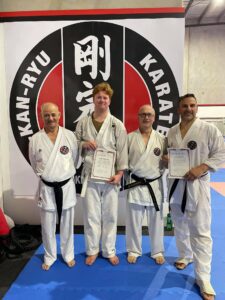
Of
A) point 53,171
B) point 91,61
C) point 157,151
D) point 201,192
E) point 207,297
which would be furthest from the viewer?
point 91,61

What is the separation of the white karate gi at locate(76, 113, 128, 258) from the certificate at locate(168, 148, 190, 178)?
1.47ft

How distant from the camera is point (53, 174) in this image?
2578 mm

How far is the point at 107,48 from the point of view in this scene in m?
3.33

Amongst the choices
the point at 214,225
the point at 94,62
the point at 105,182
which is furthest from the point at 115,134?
the point at 214,225

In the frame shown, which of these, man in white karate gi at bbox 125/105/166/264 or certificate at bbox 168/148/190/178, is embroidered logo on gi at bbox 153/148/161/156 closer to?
man in white karate gi at bbox 125/105/166/264

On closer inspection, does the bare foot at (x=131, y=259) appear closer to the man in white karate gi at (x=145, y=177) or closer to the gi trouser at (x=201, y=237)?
the man in white karate gi at (x=145, y=177)

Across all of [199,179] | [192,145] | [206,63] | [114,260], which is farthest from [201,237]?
[206,63]

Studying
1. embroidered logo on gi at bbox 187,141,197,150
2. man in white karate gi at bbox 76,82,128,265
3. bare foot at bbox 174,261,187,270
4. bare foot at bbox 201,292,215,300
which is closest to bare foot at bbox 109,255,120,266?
man in white karate gi at bbox 76,82,128,265

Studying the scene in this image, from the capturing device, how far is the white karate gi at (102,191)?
268 cm

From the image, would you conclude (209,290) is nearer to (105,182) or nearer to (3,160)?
(105,182)

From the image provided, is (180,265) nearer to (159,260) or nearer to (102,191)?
(159,260)

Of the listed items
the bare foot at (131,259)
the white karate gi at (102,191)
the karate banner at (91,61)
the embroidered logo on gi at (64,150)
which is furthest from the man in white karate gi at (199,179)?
the karate banner at (91,61)

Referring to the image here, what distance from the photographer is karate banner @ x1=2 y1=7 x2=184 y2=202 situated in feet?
10.8

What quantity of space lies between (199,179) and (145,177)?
52 centimetres
